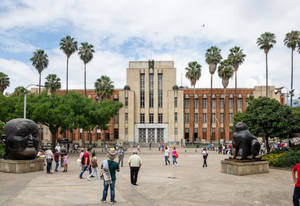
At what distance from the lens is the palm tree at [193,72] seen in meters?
60.4

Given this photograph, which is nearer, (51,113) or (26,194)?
(26,194)

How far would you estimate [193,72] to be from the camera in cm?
6056

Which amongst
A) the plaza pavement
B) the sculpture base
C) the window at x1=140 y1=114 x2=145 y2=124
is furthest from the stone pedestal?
the window at x1=140 y1=114 x2=145 y2=124

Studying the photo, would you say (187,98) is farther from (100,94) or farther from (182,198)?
(182,198)

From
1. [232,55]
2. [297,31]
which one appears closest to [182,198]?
[232,55]

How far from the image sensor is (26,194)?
10.9 meters

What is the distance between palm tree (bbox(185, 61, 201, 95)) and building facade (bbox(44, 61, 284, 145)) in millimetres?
2701

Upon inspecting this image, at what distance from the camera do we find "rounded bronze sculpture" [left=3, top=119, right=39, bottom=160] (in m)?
17.1

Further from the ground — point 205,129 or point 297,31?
point 297,31

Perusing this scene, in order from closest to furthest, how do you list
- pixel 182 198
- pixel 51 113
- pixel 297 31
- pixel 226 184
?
pixel 182 198 → pixel 226 184 → pixel 51 113 → pixel 297 31

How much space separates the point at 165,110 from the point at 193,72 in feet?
33.3

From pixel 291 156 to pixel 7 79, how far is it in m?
50.0

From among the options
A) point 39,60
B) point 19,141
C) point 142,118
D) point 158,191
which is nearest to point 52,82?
point 39,60

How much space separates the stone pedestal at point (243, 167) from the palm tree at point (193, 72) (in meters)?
43.8
